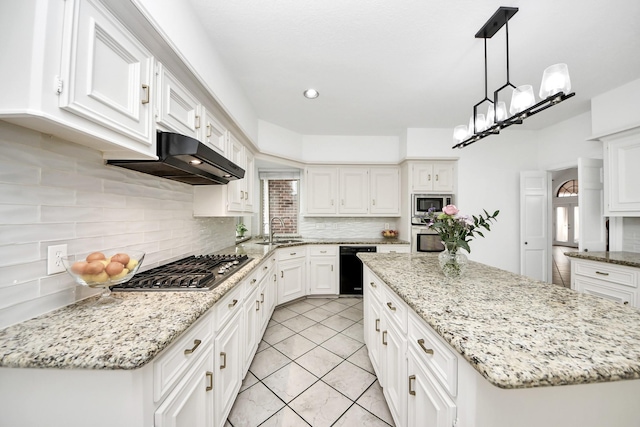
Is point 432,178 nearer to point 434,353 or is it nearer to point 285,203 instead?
point 285,203

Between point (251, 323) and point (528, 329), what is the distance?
6.00 feet

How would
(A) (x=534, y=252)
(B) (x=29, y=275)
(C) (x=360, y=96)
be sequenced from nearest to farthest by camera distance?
1. (B) (x=29, y=275)
2. (C) (x=360, y=96)
3. (A) (x=534, y=252)

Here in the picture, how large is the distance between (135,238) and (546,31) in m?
3.24

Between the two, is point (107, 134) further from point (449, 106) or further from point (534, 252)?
point (534, 252)

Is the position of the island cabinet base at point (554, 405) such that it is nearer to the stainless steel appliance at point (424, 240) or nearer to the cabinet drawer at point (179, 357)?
the cabinet drawer at point (179, 357)

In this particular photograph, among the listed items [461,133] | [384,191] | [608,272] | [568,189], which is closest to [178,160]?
[461,133]

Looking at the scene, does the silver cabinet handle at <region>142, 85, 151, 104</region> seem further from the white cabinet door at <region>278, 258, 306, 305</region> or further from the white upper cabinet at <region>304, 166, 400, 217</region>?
the white upper cabinet at <region>304, 166, 400, 217</region>

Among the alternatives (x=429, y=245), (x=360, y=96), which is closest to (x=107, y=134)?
(x=360, y=96)

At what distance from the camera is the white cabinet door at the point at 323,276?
3.58 metres

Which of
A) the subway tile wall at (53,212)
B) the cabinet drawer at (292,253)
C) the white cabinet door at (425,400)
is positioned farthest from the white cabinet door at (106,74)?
the cabinet drawer at (292,253)

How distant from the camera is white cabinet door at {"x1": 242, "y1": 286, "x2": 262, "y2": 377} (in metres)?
1.73

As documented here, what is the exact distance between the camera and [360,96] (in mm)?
2639

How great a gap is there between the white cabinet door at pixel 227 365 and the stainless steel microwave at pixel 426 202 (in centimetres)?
294

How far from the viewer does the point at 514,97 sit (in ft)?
Answer: 4.87
